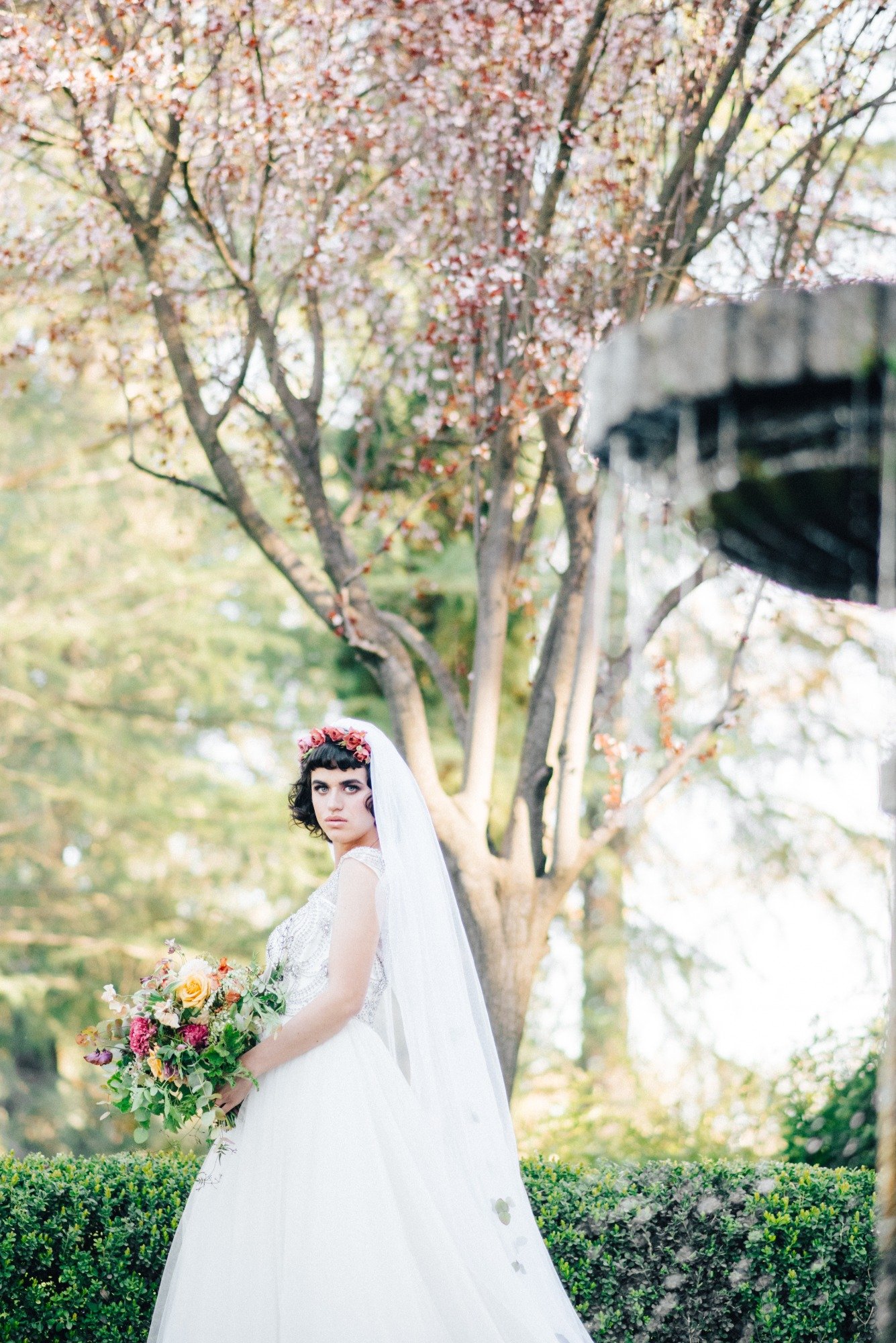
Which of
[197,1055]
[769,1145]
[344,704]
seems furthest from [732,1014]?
[197,1055]

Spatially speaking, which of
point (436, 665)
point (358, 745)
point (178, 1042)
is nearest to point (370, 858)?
point (358, 745)

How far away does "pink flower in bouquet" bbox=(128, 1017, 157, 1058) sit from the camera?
355 cm

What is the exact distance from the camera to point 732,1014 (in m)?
10.8

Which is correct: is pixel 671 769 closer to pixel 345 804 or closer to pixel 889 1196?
pixel 345 804

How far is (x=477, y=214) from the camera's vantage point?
6.00 meters

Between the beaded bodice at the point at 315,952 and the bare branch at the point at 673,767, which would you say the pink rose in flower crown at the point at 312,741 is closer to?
the beaded bodice at the point at 315,952

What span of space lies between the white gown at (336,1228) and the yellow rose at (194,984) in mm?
337

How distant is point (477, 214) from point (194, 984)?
3906 mm

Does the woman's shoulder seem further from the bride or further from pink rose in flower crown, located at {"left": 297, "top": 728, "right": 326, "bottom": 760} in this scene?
pink rose in flower crown, located at {"left": 297, "top": 728, "right": 326, "bottom": 760}

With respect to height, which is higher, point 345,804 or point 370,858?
point 345,804

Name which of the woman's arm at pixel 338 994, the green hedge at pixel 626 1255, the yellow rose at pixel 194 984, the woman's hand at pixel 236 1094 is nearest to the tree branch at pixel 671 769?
the green hedge at pixel 626 1255

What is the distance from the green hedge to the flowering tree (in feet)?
3.46

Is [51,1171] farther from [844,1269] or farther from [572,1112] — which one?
[572,1112]

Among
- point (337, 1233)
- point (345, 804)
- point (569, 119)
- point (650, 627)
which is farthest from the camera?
Answer: point (650, 627)
